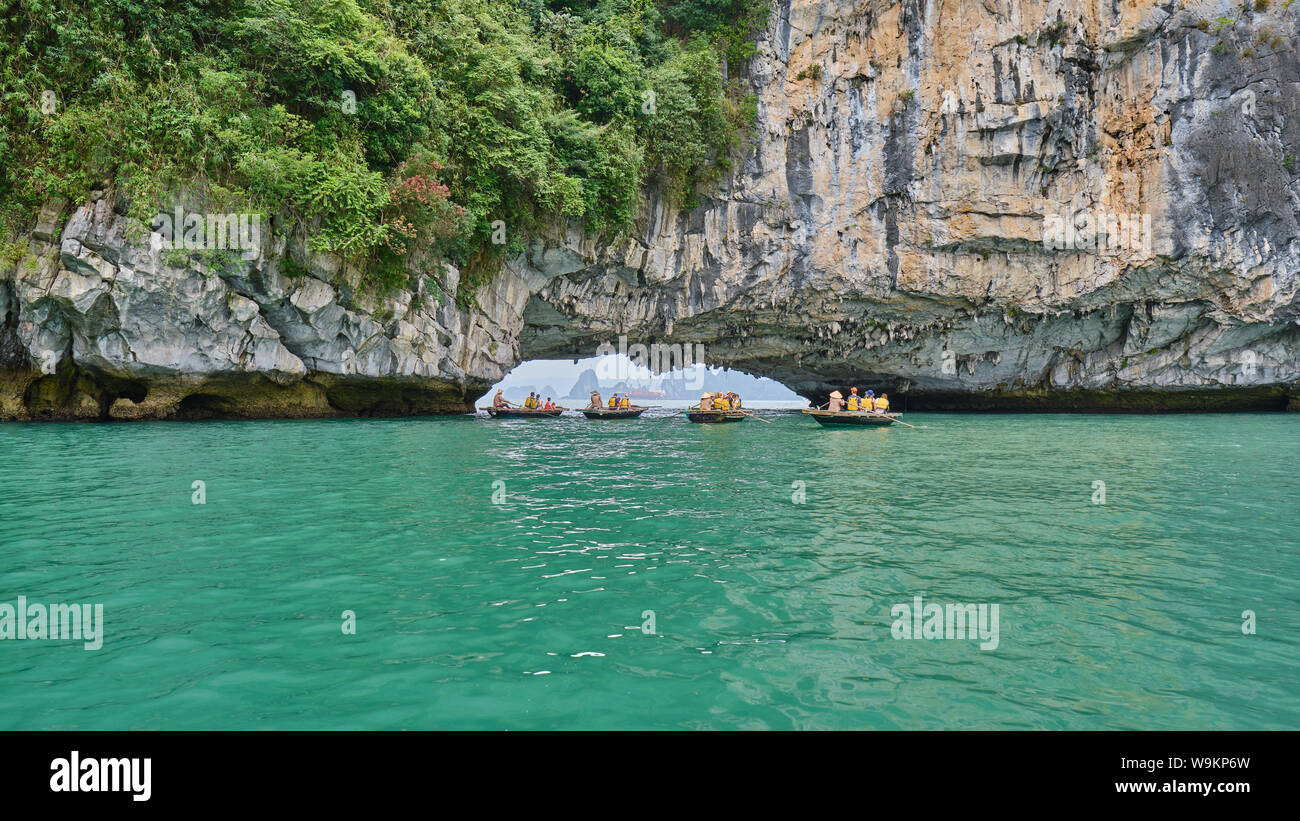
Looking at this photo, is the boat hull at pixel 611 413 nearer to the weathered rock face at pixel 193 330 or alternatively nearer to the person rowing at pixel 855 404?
the weathered rock face at pixel 193 330

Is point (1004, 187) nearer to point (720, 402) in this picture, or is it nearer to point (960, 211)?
point (960, 211)

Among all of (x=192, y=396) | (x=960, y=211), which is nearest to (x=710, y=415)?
(x=960, y=211)

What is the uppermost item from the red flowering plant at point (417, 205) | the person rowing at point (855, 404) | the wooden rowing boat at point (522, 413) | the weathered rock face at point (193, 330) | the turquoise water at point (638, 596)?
the red flowering plant at point (417, 205)

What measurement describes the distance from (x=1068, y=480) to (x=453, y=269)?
18.1 m

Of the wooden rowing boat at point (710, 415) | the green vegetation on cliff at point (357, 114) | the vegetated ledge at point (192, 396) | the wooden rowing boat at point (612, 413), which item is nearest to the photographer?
the green vegetation on cliff at point (357, 114)

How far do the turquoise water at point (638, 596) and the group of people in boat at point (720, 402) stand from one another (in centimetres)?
1445

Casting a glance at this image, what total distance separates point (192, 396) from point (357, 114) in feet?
35.1

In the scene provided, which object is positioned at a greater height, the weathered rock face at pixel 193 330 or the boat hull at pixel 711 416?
the weathered rock face at pixel 193 330

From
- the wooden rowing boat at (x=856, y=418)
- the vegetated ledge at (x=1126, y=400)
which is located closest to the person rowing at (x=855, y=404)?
the wooden rowing boat at (x=856, y=418)

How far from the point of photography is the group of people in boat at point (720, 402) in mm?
25062

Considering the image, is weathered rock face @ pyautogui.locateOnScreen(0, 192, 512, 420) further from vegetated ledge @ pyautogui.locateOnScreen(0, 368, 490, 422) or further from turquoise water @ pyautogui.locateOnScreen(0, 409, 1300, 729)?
turquoise water @ pyautogui.locateOnScreen(0, 409, 1300, 729)

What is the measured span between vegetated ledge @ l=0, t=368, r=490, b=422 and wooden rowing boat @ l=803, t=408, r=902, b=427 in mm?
14294

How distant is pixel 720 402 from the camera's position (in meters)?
25.8

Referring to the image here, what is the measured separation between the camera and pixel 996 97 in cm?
2391
